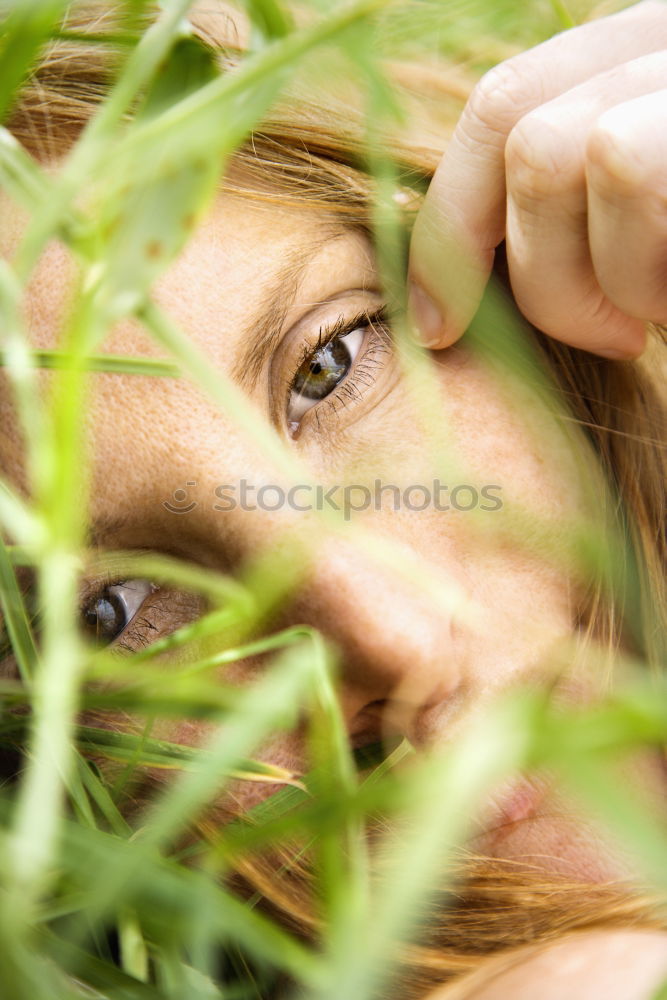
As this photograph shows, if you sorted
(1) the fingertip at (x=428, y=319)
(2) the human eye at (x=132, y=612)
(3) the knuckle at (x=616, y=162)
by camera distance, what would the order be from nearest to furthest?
(3) the knuckle at (x=616, y=162) < (1) the fingertip at (x=428, y=319) < (2) the human eye at (x=132, y=612)

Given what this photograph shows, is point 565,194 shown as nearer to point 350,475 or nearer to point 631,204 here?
point 631,204

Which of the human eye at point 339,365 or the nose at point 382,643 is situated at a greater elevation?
the human eye at point 339,365

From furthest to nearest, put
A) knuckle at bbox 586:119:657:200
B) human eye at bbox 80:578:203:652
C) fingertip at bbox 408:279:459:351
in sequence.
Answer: human eye at bbox 80:578:203:652
fingertip at bbox 408:279:459:351
knuckle at bbox 586:119:657:200

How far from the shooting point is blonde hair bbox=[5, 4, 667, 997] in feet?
2.07

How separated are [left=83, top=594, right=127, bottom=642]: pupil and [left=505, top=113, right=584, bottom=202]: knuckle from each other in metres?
0.53

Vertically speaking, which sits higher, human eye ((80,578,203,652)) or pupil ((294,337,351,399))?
pupil ((294,337,351,399))

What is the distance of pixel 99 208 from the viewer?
7.7 inches

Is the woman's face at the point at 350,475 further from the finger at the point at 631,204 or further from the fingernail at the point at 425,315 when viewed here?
the finger at the point at 631,204

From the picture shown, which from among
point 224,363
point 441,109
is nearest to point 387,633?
point 224,363

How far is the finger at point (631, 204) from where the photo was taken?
532 millimetres

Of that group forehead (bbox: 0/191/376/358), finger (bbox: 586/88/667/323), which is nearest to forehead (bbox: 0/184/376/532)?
forehead (bbox: 0/191/376/358)

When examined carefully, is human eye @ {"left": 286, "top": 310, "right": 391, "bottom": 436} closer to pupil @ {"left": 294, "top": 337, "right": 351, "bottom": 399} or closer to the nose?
pupil @ {"left": 294, "top": 337, "right": 351, "bottom": 399}

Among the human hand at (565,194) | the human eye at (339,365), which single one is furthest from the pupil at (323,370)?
the human hand at (565,194)

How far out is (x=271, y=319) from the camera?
65 cm
